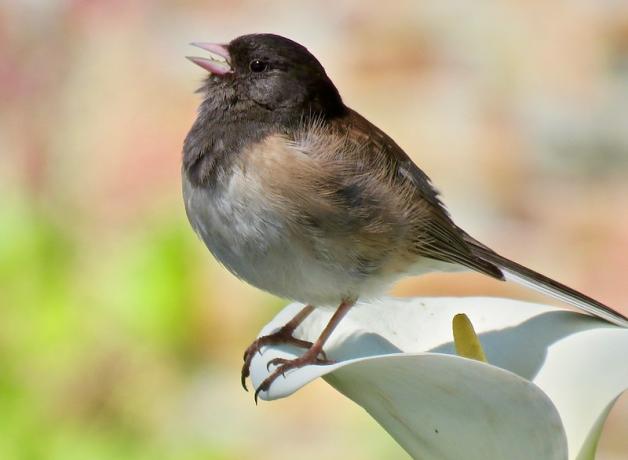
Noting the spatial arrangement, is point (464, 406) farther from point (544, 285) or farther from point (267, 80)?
point (267, 80)

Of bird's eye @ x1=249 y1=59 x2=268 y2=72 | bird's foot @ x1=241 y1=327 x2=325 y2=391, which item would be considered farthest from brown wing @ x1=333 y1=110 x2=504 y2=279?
bird's foot @ x1=241 y1=327 x2=325 y2=391

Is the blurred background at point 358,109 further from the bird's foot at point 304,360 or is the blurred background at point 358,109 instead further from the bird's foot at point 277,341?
the bird's foot at point 304,360

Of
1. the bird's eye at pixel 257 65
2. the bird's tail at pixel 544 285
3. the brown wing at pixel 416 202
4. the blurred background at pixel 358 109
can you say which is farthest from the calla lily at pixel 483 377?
the blurred background at pixel 358 109

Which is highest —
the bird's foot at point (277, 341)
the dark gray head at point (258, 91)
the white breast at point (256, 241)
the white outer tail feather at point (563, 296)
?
the dark gray head at point (258, 91)

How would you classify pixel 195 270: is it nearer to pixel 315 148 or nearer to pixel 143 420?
pixel 143 420

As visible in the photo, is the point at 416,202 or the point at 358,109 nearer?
the point at 416,202

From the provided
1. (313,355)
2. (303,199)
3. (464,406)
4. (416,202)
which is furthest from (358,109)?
(464,406)

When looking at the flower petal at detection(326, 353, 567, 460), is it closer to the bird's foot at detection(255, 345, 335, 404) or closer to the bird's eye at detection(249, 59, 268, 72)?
the bird's foot at detection(255, 345, 335, 404)
